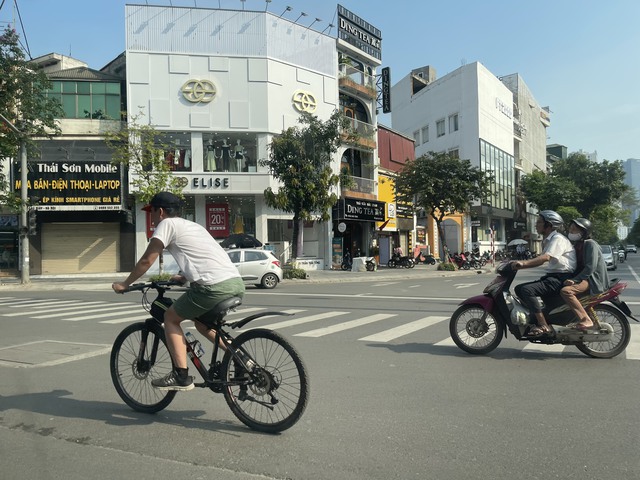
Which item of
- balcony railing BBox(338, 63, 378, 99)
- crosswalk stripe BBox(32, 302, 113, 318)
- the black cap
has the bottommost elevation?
crosswalk stripe BBox(32, 302, 113, 318)

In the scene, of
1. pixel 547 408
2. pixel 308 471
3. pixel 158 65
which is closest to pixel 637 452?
pixel 547 408

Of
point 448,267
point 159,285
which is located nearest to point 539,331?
point 159,285

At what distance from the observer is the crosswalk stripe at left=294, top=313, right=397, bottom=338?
28.3 feet

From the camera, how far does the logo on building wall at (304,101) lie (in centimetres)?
3139

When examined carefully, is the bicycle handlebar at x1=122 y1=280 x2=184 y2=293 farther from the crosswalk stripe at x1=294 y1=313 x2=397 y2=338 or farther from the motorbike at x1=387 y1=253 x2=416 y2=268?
the motorbike at x1=387 y1=253 x2=416 y2=268

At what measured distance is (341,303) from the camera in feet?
Answer: 45.3

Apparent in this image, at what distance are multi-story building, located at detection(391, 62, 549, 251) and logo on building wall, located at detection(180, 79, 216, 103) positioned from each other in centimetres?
2440

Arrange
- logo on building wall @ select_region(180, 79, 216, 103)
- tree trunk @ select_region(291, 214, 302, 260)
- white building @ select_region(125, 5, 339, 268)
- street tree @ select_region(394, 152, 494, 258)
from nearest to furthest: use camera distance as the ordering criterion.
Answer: tree trunk @ select_region(291, 214, 302, 260) < white building @ select_region(125, 5, 339, 268) < logo on building wall @ select_region(180, 79, 216, 103) < street tree @ select_region(394, 152, 494, 258)

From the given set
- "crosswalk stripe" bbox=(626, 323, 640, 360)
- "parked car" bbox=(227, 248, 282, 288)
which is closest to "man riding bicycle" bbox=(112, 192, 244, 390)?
"crosswalk stripe" bbox=(626, 323, 640, 360)

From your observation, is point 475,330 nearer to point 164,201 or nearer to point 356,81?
point 164,201

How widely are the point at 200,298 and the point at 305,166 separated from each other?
20.6 meters

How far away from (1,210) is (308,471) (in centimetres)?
2804

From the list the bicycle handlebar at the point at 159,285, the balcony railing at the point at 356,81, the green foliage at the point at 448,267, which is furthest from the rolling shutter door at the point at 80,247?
the bicycle handlebar at the point at 159,285

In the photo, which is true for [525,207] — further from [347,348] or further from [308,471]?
[308,471]
